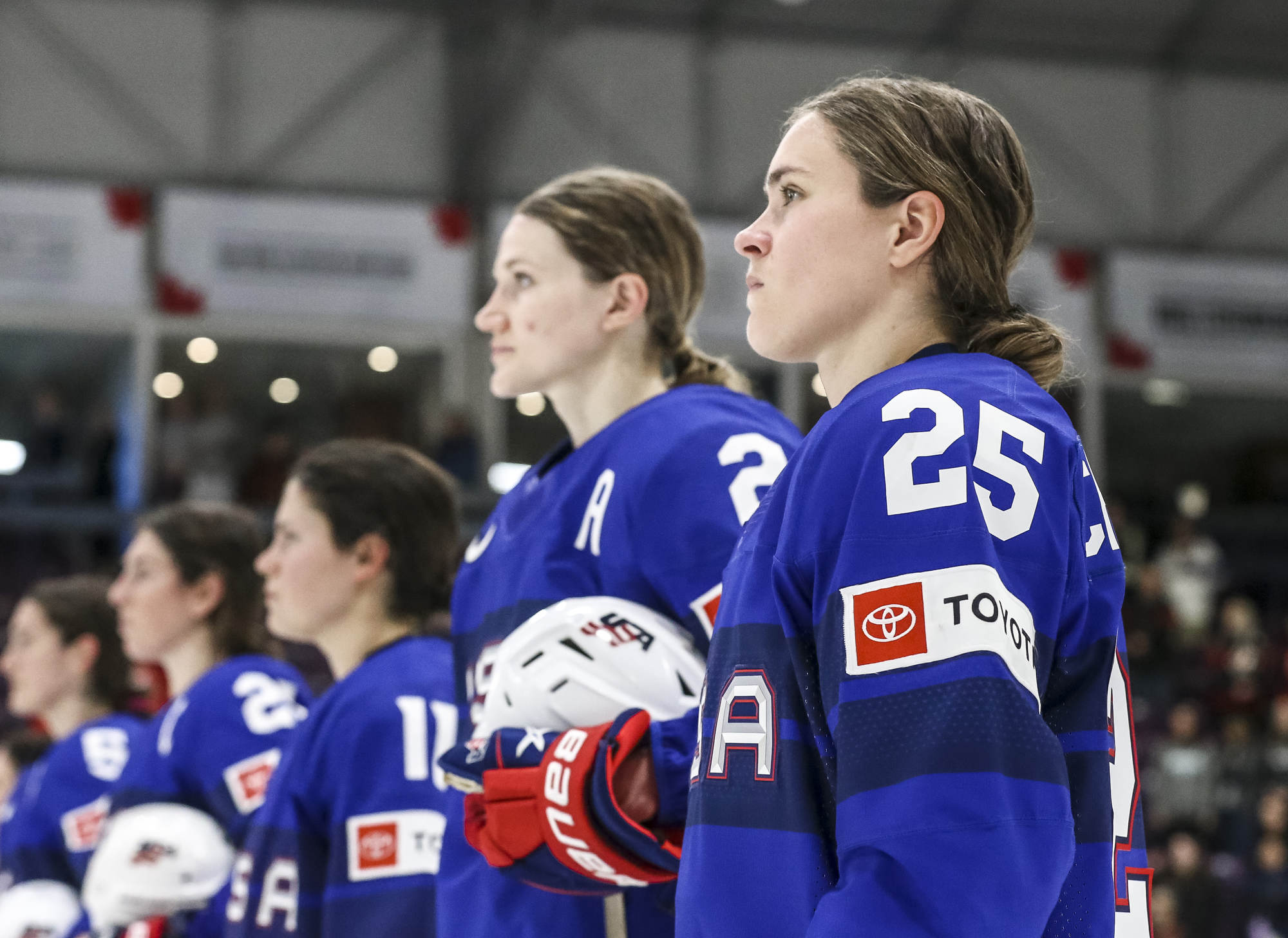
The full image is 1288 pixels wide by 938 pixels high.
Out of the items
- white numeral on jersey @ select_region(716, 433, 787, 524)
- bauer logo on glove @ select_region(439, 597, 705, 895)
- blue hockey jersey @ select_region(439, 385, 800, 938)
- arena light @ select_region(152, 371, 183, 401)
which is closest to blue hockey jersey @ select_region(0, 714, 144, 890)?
blue hockey jersey @ select_region(439, 385, 800, 938)

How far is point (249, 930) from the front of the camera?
2.93m

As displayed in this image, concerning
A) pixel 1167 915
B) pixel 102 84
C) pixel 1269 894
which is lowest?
pixel 1167 915

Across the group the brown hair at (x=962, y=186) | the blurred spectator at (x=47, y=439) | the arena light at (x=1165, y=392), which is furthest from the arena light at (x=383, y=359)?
the brown hair at (x=962, y=186)

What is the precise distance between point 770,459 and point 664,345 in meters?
0.44

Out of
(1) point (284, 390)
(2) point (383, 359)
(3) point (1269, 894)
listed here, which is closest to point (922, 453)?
(3) point (1269, 894)

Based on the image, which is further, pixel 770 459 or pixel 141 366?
pixel 141 366

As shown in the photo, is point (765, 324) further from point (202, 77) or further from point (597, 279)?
point (202, 77)

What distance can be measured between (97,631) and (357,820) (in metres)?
2.88

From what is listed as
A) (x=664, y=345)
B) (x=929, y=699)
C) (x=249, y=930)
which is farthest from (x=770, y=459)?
(x=249, y=930)

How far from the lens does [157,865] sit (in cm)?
339

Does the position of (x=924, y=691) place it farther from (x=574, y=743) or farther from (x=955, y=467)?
(x=574, y=743)

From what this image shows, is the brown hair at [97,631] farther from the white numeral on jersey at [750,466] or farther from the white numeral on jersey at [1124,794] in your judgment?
the white numeral on jersey at [1124,794]

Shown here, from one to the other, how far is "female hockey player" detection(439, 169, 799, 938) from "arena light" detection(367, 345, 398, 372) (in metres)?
11.4

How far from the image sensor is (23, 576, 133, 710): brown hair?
5.32m
